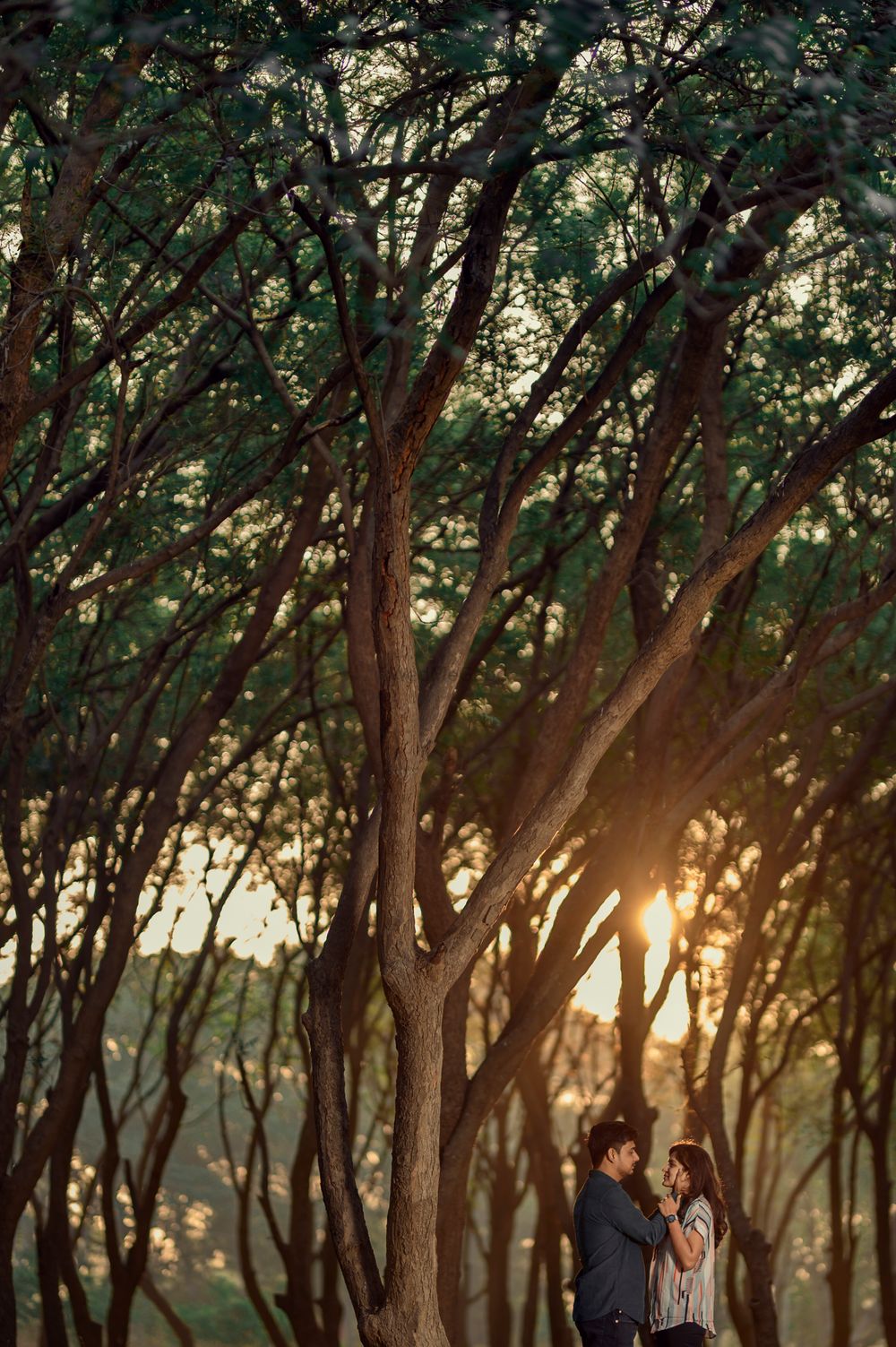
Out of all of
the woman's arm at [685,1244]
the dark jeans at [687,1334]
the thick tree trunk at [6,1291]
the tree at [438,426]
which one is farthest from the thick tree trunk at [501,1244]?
the woman's arm at [685,1244]

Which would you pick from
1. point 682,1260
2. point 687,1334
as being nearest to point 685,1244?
point 682,1260

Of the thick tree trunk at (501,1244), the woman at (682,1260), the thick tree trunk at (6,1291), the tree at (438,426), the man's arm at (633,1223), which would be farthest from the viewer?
the thick tree trunk at (501,1244)

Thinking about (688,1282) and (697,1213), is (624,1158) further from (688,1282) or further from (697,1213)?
(688,1282)

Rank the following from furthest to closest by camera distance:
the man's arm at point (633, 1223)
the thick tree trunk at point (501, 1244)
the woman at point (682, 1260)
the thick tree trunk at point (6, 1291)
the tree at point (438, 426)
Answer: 1. the thick tree trunk at point (501, 1244)
2. the thick tree trunk at point (6, 1291)
3. the woman at point (682, 1260)
4. the man's arm at point (633, 1223)
5. the tree at point (438, 426)

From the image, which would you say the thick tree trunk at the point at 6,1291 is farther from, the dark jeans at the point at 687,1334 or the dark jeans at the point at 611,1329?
the dark jeans at the point at 687,1334

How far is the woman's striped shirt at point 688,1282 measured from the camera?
5.66 meters

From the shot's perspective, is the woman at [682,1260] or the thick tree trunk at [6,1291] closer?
the woman at [682,1260]

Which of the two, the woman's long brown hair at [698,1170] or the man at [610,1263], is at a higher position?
the woman's long brown hair at [698,1170]

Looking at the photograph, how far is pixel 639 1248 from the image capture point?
5.68 meters

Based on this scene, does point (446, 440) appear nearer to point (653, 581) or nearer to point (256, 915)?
point (653, 581)

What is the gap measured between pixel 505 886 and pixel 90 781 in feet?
20.7

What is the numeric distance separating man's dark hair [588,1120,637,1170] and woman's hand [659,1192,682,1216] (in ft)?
0.86

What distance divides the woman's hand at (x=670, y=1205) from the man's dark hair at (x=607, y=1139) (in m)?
0.26

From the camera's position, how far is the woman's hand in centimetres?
568
